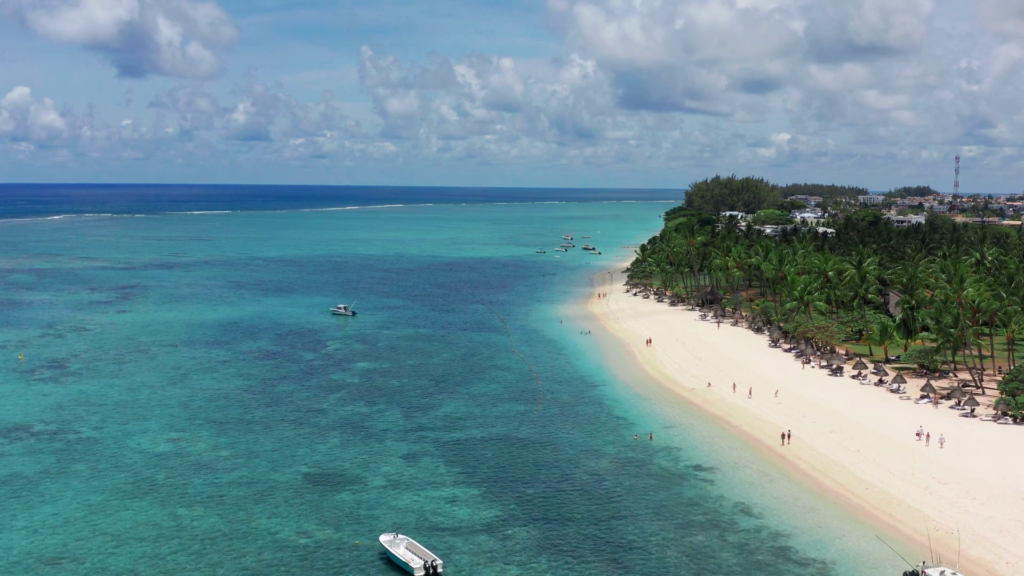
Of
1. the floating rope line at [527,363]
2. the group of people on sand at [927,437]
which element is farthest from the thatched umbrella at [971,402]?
the floating rope line at [527,363]

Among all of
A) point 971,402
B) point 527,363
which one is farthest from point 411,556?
point 971,402

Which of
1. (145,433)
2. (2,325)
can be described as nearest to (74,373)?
(145,433)

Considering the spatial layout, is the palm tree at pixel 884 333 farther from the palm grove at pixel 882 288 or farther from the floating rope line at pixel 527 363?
the floating rope line at pixel 527 363

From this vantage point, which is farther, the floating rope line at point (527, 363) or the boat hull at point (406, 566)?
the floating rope line at point (527, 363)

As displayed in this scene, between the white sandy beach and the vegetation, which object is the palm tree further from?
the vegetation

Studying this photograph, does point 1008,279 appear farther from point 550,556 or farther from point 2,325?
point 2,325

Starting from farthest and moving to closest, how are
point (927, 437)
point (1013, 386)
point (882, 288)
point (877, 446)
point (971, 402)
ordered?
point (882, 288)
point (971, 402)
point (1013, 386)
point (877, 446)
point (927, 437)

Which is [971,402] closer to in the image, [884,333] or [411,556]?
[884,333]
